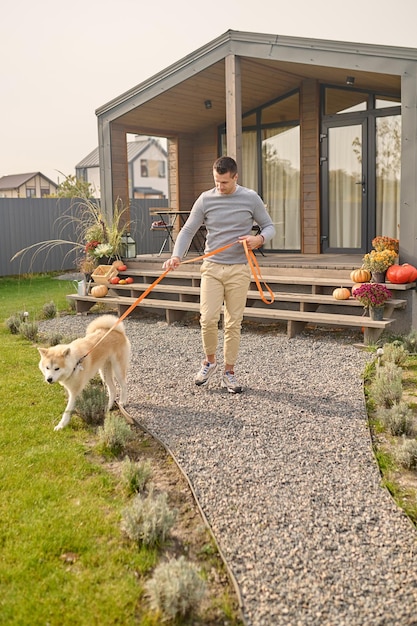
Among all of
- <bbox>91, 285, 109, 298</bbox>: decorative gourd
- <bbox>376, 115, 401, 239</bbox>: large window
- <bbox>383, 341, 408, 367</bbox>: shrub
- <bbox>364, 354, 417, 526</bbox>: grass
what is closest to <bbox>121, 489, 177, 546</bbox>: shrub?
<bbox>364, 354, 417, 526</bbox>: grass

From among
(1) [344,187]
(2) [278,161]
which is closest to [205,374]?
(1) [344,187]

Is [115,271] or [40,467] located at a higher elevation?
[115,271]

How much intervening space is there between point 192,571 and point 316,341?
470cm

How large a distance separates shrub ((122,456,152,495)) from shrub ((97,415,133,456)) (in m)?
0.53

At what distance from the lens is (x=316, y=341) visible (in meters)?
6.75

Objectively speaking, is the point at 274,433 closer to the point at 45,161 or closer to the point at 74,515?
the point at 74,515

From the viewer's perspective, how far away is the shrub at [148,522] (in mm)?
2664

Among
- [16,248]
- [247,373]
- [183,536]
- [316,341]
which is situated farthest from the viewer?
[16,248]

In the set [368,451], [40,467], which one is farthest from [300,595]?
[40,467]

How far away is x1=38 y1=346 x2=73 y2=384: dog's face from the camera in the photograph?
388 centimetres

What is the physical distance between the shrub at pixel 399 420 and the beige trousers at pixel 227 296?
1326 millimetres

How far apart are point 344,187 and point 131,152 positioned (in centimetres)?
3912

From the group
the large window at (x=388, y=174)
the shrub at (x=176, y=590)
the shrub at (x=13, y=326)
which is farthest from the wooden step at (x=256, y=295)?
the shrub at (x=176, y=590)

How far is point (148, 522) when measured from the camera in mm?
2684
